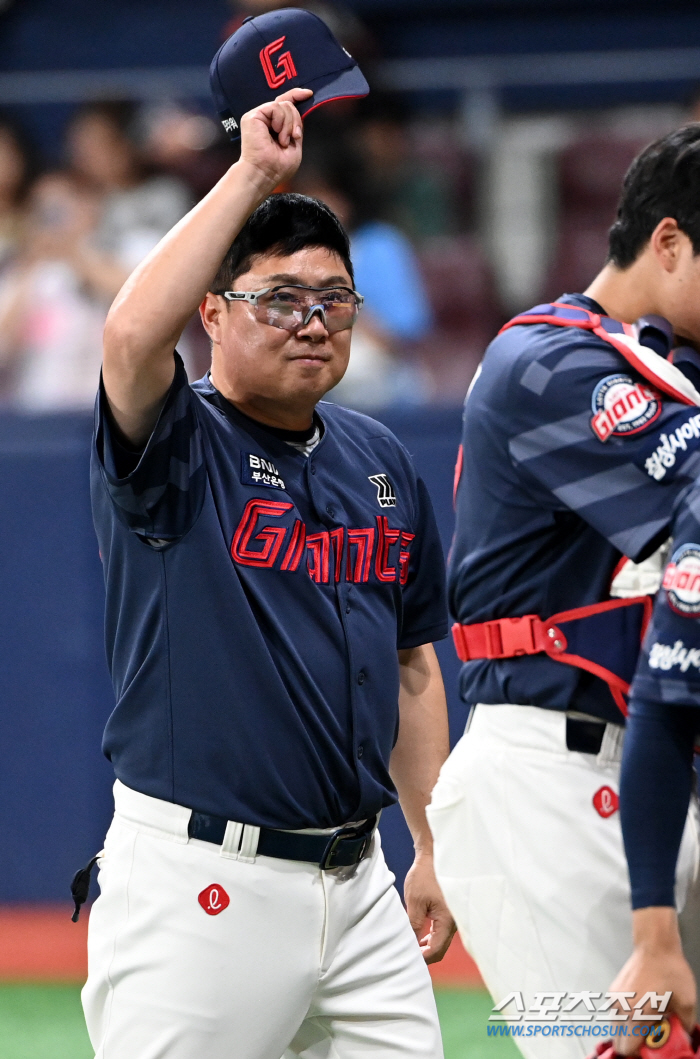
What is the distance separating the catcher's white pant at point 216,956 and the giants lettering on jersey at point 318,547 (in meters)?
0.44

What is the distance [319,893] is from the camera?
2285 mm

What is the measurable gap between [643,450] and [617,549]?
19 centimetres

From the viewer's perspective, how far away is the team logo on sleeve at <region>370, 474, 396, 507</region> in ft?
8.32

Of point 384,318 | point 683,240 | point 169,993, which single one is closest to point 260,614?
point 169,993

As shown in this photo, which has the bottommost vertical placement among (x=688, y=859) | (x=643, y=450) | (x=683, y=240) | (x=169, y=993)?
(x=169, y=993)

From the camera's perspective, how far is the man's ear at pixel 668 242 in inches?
87.3

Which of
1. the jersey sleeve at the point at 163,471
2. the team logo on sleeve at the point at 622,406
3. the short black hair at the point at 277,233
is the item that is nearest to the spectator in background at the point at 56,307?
the short black hair at the point at 277,233

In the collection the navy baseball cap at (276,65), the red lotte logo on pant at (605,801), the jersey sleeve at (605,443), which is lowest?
the red lotte logo on pant at (605,801)

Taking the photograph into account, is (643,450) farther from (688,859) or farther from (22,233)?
(22,233)

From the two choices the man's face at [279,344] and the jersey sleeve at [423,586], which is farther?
the jersey sleeve at [423,586]

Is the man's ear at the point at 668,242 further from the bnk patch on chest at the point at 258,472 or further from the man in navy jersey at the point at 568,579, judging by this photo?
the bnk patch on chest at the point at 258,472

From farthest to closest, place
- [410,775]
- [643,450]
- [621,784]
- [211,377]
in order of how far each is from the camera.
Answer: [410,775] < [211,377] < [643,450] < [621,784]

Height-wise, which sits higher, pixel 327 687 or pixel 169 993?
pixel 327 687

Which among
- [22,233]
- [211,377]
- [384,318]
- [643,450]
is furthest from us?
[22,233]
